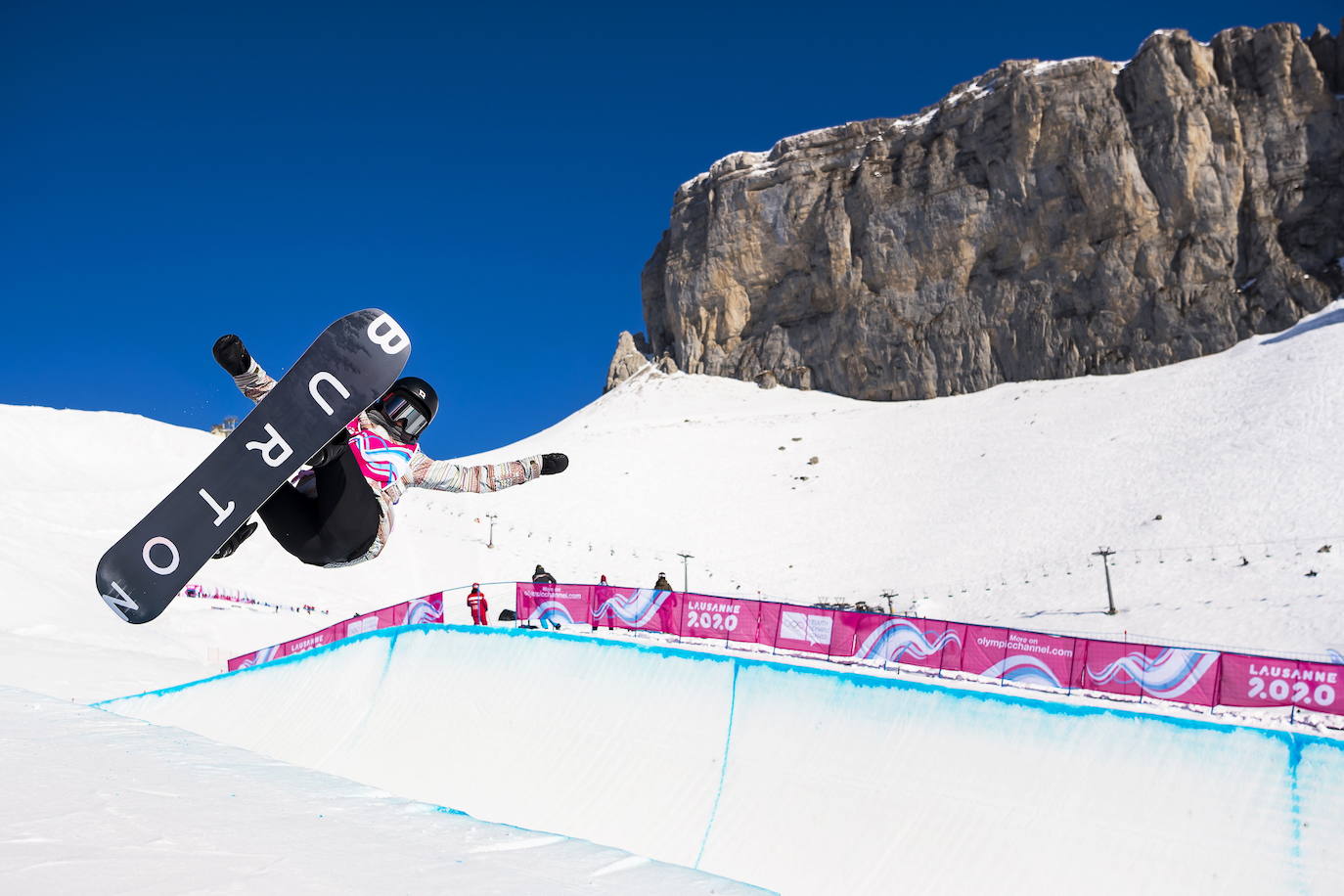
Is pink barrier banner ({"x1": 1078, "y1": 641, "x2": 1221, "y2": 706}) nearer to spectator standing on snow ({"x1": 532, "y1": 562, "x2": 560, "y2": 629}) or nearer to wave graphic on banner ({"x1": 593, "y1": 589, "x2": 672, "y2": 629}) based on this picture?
wave graphic on banner ({"x1": 593, "y1": 589, "x2": 672, "y2": 629})

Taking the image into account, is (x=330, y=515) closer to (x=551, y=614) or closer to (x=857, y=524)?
(x=551, y=614)

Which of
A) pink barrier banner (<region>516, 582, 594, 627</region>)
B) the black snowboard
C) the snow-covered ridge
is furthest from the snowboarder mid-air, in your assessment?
the snow-covered ridge

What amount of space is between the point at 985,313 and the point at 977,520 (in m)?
40.2

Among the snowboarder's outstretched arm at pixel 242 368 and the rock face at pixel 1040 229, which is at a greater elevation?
the rock face at pixel 1040 229

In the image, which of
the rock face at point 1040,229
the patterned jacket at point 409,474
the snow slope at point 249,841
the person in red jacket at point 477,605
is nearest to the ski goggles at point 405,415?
the patterned jacket at point 409,474

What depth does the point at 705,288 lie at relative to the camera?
8956 cm

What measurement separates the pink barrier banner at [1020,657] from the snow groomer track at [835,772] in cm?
605

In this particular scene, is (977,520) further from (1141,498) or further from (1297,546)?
(1297,546)

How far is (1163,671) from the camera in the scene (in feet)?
41.2

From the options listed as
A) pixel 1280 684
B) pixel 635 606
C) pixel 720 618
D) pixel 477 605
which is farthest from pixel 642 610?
pixel 1280 684

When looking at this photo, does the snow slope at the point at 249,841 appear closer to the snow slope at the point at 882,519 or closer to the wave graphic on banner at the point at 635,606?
the snow slope at the point at 882,519

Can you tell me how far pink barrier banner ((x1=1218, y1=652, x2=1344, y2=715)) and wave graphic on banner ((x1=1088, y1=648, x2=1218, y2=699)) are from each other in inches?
12.8

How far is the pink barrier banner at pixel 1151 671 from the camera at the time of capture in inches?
485

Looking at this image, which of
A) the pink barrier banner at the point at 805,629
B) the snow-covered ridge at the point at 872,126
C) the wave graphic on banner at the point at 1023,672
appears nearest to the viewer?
the wave graphic on banner at the point at 1023,672
